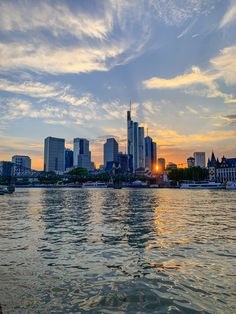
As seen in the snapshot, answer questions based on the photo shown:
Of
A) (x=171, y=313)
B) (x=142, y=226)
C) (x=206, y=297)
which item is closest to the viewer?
(x=171, y=313)

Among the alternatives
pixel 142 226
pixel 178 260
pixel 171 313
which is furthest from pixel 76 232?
pixel 171 313

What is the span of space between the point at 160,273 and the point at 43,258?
7586 millimetres

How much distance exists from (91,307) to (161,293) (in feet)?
10.4

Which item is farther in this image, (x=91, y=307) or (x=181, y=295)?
(x=181, y=295)

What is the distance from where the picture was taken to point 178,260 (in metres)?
17.7

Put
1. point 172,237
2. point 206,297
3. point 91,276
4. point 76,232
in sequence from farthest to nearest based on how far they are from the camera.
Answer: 1. point 76,232
2. point 172,237
3. point 91,276
4. point 206,297

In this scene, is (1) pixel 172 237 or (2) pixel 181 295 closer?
(2) pixel 181 295

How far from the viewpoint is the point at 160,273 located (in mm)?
15094

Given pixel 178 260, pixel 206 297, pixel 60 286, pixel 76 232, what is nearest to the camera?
pixel 206 297

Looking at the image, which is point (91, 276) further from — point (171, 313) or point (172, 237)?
point (172, 237)

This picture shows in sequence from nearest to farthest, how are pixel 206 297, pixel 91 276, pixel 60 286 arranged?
pixel 206 297 < pixel 60 286 < pixel 91 276

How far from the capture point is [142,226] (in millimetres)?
32812

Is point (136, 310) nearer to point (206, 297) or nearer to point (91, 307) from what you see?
point (91, 307)

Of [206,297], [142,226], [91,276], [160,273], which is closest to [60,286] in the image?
[91,276]
